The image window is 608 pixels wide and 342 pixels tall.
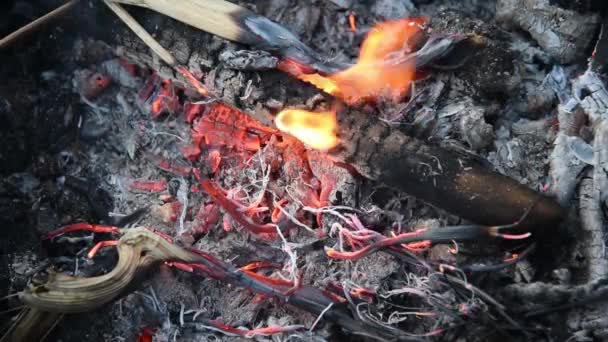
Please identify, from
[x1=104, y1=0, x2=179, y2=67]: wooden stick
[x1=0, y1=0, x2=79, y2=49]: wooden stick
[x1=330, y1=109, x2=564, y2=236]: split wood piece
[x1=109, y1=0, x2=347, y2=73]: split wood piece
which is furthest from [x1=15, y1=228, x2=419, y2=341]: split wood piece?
[x1=0, y1=0, x2=79, y2=49]: wooden stick

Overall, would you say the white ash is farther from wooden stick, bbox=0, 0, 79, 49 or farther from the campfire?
wooden stick, bbox=0, 0, 79, 49

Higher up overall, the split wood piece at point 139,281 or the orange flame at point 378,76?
the orange flame at point 378,76

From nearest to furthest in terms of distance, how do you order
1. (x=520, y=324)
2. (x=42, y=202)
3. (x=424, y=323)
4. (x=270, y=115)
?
1. (x=520, y=324)
2. (x=424, y=323)
3. (x=270, y=115)
4. (x=42, y=202)

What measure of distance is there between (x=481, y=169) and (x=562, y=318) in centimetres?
69

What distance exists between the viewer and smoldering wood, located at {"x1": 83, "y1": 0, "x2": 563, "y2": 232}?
260cm

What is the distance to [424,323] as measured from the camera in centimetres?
266

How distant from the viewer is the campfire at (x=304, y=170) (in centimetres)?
262

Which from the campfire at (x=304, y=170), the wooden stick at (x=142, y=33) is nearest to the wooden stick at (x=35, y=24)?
the campfire at (x=304, y=170)

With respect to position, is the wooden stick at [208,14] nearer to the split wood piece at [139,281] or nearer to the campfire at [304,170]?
the campfire at [304,170]

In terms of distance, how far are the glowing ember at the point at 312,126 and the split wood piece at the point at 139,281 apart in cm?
66

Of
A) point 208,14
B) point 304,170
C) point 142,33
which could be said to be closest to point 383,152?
point 304,170

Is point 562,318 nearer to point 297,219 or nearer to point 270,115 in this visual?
point 297,219

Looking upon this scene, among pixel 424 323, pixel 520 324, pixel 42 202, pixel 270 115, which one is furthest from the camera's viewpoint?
pixel 42 202

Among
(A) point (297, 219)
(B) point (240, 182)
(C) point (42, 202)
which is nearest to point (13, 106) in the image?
(C) point (42, 202)
